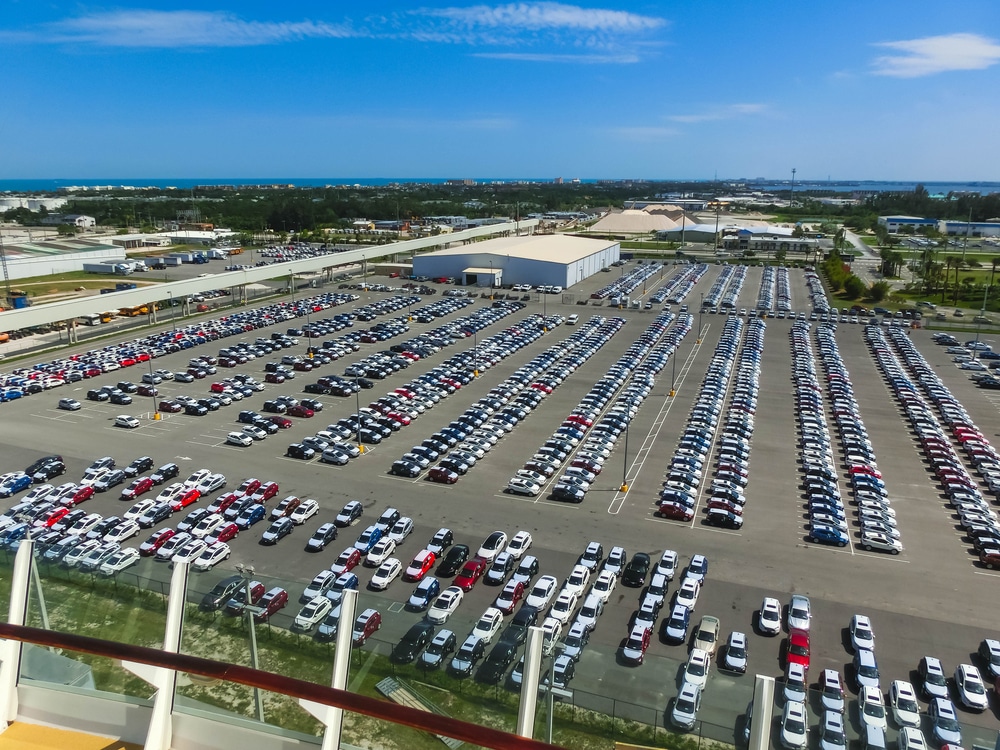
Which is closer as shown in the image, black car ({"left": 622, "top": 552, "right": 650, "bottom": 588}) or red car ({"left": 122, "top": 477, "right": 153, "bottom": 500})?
black car ({"left": 622, "top": 552, "right": 650, "bottom": 588})

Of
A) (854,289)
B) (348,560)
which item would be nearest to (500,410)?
(348,560)

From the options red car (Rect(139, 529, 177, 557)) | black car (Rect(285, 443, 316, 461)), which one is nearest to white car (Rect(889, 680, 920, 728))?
red car (Rect(139, 529, 177, 557))

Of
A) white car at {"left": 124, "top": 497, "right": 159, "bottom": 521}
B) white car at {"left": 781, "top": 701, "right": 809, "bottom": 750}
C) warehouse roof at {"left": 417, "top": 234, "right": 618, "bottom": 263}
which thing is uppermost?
warehouse roof at {"left": 417, "top": 234, "right": 618, "bottom": 263}

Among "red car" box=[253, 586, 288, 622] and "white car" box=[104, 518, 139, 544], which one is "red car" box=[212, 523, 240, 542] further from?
"red car" box=[253, 586, 288, 622]

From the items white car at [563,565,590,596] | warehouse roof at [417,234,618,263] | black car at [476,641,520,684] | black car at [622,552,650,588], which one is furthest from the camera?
warehouse roof at [417,234,618,263]

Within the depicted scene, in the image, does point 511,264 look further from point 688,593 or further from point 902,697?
point 902,697

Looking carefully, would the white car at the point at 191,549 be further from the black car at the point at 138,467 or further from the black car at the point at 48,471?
the black car at the point at 48,471

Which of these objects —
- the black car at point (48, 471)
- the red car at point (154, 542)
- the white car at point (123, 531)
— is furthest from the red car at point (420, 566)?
the black car at point (48, 471)
